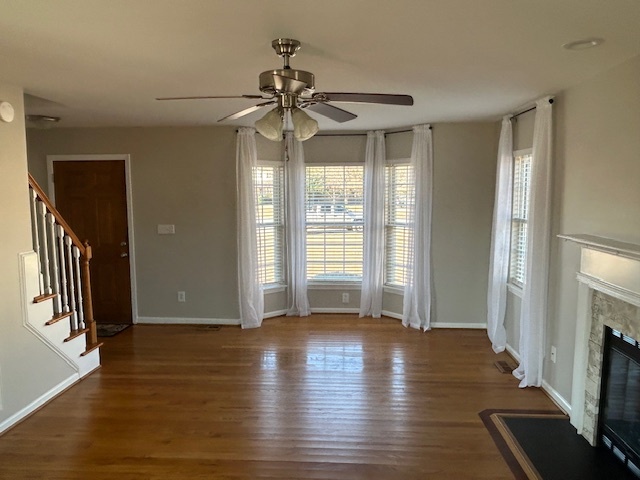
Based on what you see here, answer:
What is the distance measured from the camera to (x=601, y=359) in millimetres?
2844

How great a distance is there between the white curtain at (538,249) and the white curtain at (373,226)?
2107mm

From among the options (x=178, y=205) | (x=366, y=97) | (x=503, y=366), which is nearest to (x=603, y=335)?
(x=503, y=366)

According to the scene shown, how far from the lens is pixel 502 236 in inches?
175

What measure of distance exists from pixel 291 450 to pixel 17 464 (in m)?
1.69

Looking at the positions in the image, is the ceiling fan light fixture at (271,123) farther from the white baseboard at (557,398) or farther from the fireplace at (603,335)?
the white baseboard at (557,398)

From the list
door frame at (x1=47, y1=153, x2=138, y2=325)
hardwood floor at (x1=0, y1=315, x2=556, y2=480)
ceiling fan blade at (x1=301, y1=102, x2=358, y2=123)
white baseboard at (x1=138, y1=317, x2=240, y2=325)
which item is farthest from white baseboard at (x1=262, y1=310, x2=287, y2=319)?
ceiling fan blade at (x1=301, y1=102, x2=358, y2=123)

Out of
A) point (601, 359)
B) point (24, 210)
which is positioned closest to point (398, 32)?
point (601, 359)

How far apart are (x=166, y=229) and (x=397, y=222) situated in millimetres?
2893

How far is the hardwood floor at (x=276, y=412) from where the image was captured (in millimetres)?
2697

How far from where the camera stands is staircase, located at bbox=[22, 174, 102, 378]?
11.2 ft

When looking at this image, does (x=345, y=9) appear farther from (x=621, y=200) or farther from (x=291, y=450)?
(x=291, y=450)

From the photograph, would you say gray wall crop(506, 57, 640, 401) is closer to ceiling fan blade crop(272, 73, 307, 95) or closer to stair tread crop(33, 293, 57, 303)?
ceiling fan blade crop(272, 73, 307, 95)

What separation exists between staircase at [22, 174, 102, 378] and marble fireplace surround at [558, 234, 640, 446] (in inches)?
155

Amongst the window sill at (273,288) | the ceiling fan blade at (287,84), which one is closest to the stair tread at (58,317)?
the window sill at (273,288)
